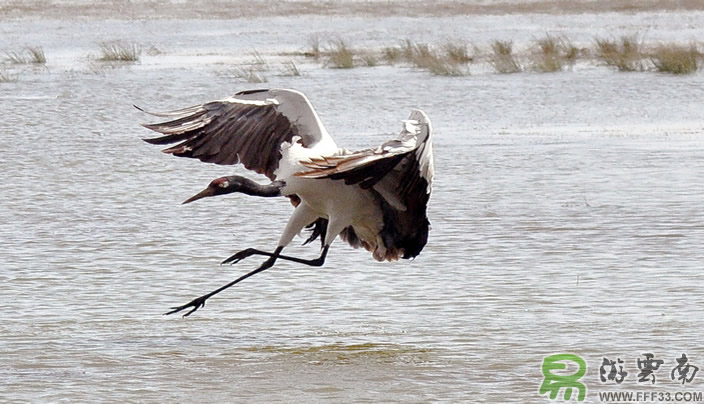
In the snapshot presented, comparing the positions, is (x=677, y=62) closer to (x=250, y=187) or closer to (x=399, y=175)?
(x=399, y=175)

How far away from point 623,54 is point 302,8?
18.4m

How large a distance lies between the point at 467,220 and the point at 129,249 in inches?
97.7

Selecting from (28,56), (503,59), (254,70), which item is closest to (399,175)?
(254,70)

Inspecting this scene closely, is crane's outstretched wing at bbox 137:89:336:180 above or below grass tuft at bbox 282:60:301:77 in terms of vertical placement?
above

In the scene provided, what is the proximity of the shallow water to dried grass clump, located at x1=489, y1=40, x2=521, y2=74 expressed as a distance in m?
6.10

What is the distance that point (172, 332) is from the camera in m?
7.15

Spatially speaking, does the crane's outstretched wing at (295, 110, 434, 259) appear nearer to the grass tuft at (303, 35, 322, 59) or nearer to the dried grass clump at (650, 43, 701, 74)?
the dried grass clump at (650, 43, 701, 74)

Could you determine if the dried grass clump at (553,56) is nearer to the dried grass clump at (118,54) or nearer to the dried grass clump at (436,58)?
the dried grass clump at (436,58)

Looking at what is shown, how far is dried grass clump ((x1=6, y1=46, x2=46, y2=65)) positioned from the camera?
23.8m

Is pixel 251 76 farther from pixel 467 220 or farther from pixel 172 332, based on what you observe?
pixel 172 332

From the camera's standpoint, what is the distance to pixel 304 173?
22.1 ft

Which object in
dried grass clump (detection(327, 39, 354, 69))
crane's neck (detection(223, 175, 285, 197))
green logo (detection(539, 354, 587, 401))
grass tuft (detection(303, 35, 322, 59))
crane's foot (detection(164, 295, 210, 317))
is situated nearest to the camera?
green logo (detection(539, 354, 587, 401))

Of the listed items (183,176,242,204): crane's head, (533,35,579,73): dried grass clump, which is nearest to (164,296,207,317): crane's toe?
(183,176,242,204): crane's head

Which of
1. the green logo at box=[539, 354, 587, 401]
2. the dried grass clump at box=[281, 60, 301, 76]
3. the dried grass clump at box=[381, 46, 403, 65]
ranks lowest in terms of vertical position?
the dried grass clump at box=[381, 46, 403, 65]
